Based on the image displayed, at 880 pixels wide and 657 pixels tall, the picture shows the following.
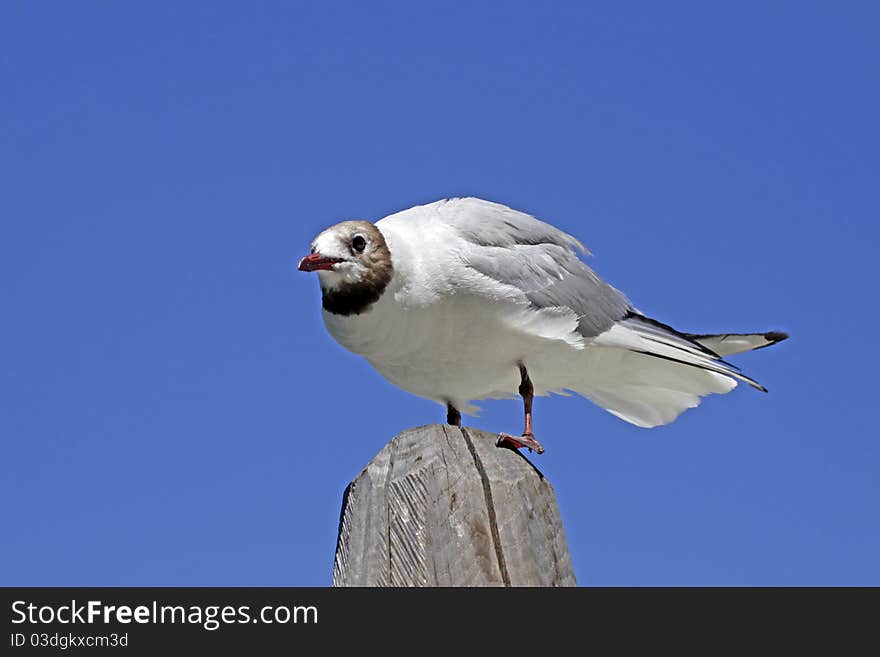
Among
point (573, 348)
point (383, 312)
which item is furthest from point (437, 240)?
point (573, 348)

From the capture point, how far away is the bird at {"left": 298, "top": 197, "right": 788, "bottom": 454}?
284 inches

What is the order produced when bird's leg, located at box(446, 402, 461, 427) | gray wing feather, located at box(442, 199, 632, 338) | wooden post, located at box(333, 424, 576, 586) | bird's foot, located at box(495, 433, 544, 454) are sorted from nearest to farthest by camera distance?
wooden post, located at box(333, 424, 576, 586), bird's foot, located at box(495, 433, 544, 454), gray wing feather, located at box(442, 199, 632, 338), bird's leg, located at box(446, 402, 461, 427)

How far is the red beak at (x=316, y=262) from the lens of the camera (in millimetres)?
7016

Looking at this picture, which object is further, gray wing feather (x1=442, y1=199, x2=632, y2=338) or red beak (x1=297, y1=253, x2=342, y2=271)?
gray wing feather (x1=442, y1=199, x2=632, y2=338)

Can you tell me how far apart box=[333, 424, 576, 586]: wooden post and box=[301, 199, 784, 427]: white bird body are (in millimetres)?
2510

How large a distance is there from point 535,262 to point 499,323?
2.52 feet

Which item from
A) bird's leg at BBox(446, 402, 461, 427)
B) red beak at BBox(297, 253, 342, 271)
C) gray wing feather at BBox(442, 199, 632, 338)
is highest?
gray wing feather at BBox(442, 199, 632, 338)

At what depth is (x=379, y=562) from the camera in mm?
4422

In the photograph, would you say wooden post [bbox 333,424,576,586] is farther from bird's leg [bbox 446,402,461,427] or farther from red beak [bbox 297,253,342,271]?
bird's leg [bbox 446,402,461,427]

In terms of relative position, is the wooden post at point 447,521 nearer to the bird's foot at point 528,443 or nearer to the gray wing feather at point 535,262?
the bird's foot at point 528,443

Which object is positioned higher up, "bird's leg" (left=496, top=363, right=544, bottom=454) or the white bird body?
the white bird body

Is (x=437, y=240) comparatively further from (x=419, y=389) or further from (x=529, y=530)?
(x=529, y=530)

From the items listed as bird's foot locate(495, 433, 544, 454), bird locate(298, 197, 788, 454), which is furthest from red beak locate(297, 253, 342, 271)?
bird's foot locate(495, 433, 544, 454)
